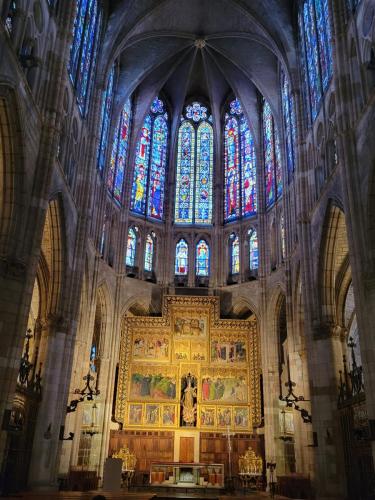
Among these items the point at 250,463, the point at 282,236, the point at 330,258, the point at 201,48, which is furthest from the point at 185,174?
the point at 250,463

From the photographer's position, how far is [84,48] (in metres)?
Answer: 23.8

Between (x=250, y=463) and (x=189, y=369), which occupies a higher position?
(x=189, y=369)

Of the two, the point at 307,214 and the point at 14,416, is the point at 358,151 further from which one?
the point at 14,416

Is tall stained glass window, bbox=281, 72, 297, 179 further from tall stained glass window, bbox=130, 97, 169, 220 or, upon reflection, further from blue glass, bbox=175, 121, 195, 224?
tall stained glass window, bbox=130, 97, 169, 220

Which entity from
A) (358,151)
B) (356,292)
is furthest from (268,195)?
(356,292)

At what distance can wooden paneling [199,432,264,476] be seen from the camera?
26844 millimetres

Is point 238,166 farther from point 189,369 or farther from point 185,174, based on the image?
point 189,369

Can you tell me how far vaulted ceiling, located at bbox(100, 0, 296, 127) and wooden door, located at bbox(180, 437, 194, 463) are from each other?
63.9ft

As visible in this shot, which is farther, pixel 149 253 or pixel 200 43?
pixel 200 43

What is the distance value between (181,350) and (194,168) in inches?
521

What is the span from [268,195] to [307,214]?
9.26 m

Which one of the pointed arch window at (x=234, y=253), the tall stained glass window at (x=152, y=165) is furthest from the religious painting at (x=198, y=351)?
the tall stained glass window at (x=152, y=165)

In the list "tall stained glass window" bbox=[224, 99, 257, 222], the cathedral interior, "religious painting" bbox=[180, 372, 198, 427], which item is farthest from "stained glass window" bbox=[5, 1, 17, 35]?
"tall stained glass window" bbox=[224, 99, 257, 222]

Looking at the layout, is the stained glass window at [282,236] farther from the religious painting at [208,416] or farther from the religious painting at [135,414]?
the religious painting at [135,414]
